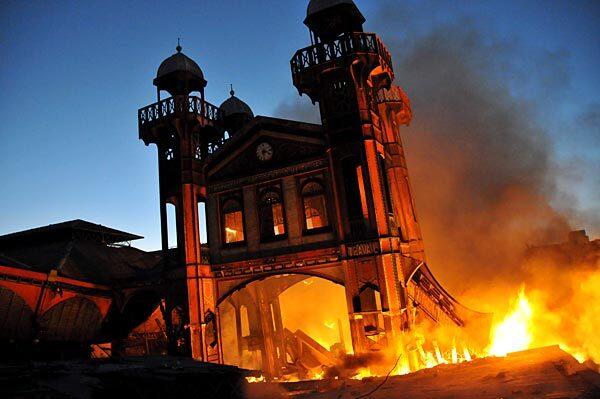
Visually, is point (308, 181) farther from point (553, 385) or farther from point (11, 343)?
point (11, 343)

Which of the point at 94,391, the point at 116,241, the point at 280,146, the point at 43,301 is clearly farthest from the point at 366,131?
the point at 116,241

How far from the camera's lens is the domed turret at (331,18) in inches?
770

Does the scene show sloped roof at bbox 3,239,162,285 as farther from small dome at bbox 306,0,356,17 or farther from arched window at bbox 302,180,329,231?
small dome at bbox 306,0,356,17

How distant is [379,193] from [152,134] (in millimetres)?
12771

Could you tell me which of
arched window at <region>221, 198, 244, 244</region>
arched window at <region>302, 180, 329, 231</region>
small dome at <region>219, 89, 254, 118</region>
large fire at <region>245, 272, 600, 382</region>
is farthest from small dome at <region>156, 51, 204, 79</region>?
large fire at <region>245, 272, 600, 382</region>

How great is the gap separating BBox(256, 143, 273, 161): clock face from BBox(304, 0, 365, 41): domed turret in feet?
19.5

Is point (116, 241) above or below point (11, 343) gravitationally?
above

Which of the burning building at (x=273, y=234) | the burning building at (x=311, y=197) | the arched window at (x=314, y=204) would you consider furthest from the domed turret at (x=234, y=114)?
the arched window at (x=314, y=204)

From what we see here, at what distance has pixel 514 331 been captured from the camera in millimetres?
20172

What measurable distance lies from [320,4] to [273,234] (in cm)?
1127

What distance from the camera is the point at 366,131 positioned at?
18219 millimetres

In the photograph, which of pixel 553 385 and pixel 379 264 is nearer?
pixel 553 385

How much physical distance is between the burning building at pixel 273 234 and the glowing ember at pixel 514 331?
3.00ft

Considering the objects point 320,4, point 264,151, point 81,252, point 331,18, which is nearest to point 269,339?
point 264,151
